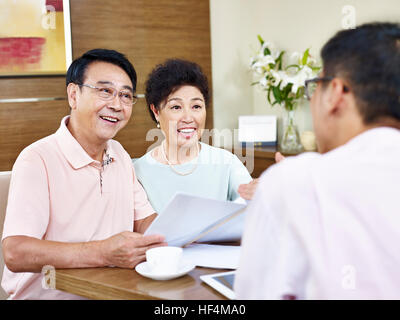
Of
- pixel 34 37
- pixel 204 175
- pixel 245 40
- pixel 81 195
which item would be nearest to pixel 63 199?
pixel 81 195

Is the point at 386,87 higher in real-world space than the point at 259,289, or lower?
higher

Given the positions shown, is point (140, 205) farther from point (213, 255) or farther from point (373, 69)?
point (373, 69)

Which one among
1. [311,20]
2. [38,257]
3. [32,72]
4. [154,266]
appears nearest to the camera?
[154,266]

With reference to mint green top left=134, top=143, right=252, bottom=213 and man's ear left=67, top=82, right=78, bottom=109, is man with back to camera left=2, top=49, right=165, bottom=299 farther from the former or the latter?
mint green top left=134, top=143, right=252, bottom=213

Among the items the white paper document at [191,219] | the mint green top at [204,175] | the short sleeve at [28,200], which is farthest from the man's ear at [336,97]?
the mint green top at [204,175]

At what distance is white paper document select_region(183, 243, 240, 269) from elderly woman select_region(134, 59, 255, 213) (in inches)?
27.9

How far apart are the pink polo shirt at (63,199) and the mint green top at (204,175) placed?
12.3 inches

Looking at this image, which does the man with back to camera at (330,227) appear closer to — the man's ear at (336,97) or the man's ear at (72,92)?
the man's ear at (336,97)

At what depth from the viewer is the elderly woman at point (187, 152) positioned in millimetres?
2330

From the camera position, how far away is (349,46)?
94cm

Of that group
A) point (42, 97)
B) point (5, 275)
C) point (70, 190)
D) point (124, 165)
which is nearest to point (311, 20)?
point (42, 97)

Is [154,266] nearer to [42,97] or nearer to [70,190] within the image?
[70,190]
